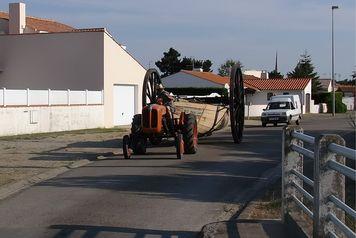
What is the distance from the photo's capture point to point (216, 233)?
7477mm

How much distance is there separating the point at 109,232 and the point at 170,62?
319 feet

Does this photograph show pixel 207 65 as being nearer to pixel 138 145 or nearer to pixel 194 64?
pixel 194 64

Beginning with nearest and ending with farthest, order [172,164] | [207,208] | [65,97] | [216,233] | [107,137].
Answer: [216,233] < [207,208] < [172,164] < [107,137] < [65,97]

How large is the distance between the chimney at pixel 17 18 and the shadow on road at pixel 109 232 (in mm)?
36244

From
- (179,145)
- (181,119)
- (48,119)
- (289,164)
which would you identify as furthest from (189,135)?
(48,119)

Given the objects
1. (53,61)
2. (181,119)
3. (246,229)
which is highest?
(53,61)

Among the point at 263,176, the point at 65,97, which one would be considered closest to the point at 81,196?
the point at 263,176

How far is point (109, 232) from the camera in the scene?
311 inches

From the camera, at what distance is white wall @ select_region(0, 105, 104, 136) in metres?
26.6

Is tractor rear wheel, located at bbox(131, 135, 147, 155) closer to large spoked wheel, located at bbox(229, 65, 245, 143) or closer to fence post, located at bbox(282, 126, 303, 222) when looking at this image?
large spoked wheel, located at bbox(229, 65, 245, 143)

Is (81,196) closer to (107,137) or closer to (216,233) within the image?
(216,233)

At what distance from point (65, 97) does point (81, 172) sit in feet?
56.8

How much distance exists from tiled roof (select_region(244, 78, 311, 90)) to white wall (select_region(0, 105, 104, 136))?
37.8m

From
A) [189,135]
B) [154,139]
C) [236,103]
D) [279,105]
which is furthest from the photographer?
[279,105]
